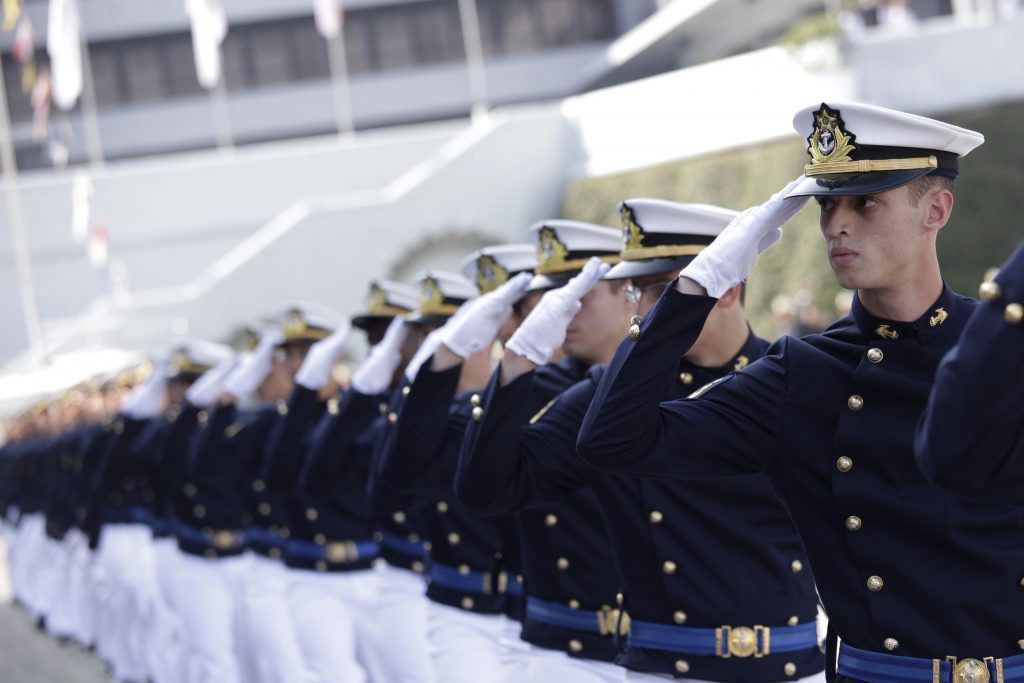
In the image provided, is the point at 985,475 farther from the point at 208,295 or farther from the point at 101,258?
the point at 101,258

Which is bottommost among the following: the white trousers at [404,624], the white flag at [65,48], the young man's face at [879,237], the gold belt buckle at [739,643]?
the white trousers at [404,624]

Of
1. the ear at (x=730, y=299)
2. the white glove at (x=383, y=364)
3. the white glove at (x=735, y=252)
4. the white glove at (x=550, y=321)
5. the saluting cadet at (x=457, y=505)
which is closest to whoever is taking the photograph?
the white glove at (x=735, y=252)

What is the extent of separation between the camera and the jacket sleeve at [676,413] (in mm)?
3248

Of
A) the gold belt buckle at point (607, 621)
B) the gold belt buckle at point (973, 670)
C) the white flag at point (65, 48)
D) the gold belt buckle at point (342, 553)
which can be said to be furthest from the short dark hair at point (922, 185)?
the white flag at point (65, 48)

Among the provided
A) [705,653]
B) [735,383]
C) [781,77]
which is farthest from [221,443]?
[781,77]

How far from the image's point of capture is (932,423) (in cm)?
252

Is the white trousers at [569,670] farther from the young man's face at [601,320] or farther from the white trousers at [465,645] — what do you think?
the young man's face at [601,320]

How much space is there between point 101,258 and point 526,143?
28.6 ft

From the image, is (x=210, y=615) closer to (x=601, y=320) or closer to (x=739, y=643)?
(x=601, y=320)

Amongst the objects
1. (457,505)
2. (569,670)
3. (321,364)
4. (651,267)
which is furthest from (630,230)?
(321,364)

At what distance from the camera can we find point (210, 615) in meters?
8.21

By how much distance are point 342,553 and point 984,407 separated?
4902 millimetres

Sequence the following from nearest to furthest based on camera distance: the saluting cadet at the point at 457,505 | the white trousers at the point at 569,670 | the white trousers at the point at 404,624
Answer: the white trousers at the point at 569,670 → the saluting cadet at the point at 457,505 → the white trousers at the point at 404,624

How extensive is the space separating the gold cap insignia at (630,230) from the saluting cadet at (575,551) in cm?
45
